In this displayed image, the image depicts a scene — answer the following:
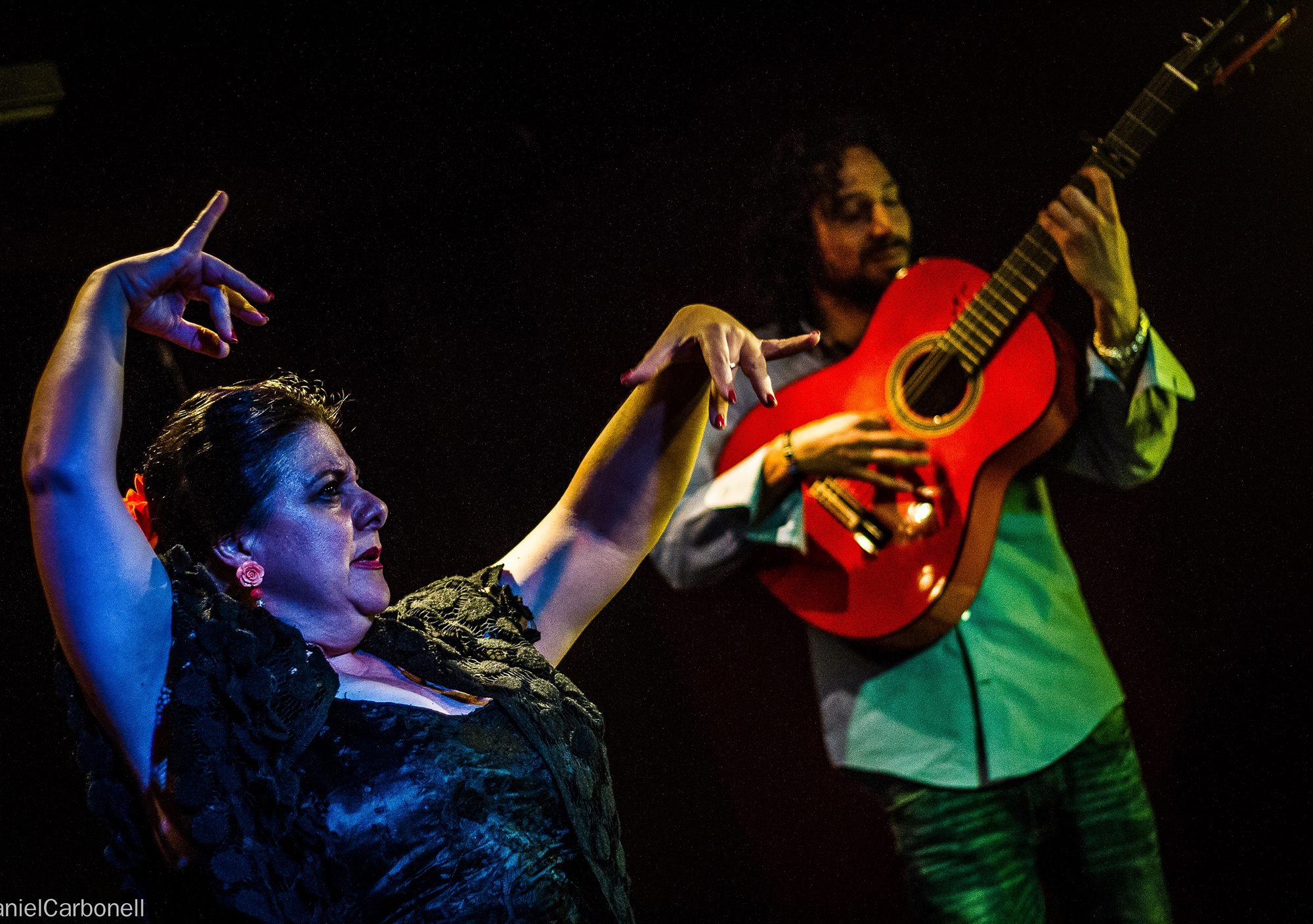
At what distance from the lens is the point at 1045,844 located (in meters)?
2.14

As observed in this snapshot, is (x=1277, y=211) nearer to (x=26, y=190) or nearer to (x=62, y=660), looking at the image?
(x=62, y=660)

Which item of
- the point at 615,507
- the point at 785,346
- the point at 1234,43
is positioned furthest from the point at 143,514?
the point at 1234,43

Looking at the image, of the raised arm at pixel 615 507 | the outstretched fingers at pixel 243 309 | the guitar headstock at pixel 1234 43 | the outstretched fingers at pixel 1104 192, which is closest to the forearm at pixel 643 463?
the raised arm at pixel 615 507

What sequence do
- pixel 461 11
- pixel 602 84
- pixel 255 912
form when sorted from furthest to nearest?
pixel 602 84 → pixel 461 11 → pixel 255 912

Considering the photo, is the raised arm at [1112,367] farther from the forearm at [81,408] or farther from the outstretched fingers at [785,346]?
the forearm at [81,408]

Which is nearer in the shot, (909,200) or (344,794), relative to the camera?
(344,794)

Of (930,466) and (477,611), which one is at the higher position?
(930,466)

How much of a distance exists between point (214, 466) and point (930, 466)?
4.67 feet

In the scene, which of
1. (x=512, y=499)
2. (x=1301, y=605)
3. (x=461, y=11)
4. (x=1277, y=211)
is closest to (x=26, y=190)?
(x=461, y=11)

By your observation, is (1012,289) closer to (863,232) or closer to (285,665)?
(863,232)

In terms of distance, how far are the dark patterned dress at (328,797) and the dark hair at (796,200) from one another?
146 cm

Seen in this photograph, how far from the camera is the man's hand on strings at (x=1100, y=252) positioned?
2111 millimetres

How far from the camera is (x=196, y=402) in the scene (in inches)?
62.6

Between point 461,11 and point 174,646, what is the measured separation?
181cm
